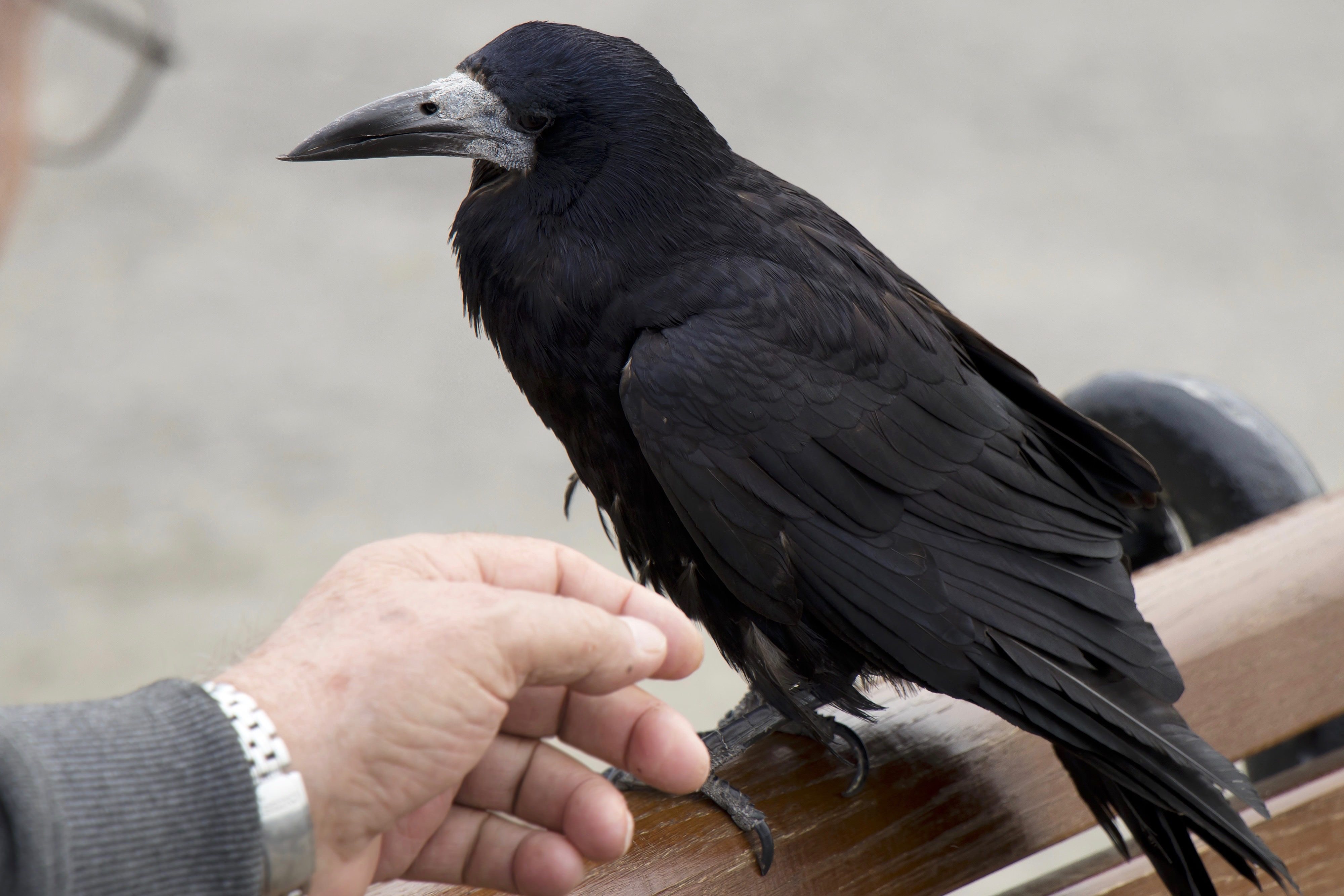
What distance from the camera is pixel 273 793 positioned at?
86 centimetres

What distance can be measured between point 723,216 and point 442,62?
5227 millimetres

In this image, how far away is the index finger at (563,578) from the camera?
3.40ft

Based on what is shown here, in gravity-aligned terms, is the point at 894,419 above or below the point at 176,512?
above

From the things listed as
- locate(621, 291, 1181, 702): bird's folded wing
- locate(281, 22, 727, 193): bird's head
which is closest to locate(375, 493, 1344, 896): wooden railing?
locate(621, 291, 1181, 702): bird's folded wing

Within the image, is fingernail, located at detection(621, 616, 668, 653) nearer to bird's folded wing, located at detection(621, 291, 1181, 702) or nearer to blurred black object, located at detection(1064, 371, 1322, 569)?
bird's folded wing, located at detection(621, 291, 1181, 702)

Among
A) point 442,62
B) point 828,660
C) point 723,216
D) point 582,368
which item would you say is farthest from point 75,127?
point 442,62

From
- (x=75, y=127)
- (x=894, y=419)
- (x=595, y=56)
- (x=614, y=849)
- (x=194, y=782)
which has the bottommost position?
(x=614, y=849)

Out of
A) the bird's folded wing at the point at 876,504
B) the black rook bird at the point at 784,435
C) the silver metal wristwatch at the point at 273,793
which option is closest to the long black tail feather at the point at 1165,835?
the black rook bird at the point at 784,435

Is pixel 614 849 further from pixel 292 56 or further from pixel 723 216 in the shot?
pixel 292 56

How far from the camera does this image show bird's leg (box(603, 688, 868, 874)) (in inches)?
49.6

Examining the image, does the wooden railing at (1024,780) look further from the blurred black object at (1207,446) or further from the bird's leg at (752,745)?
the blurred black object at (1207,446)

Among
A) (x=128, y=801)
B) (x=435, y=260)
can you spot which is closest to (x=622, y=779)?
(x=128, y=801)

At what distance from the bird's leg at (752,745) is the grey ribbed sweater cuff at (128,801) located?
50 centimetres

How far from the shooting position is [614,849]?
1086 millimetres
